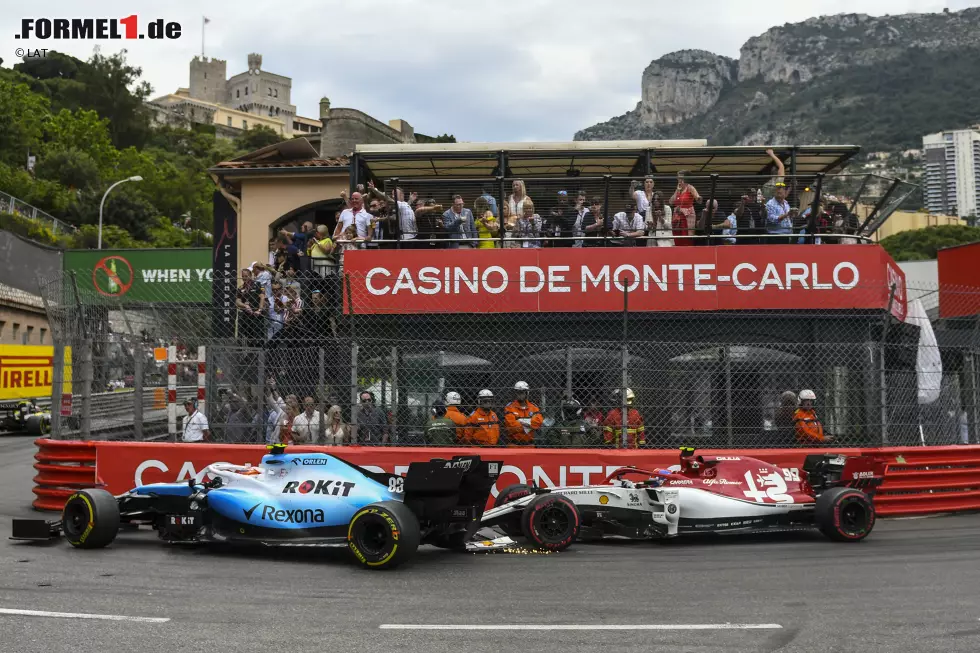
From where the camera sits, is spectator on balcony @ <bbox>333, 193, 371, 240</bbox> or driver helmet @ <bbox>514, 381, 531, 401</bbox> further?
spectator on balcony @ <bbox>333, 193, 371, 240</bbox>

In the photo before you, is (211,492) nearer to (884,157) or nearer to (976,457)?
(976,457)

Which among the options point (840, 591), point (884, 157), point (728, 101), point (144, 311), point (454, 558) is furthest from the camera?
point (728, 101)

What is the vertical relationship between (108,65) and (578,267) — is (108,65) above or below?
above

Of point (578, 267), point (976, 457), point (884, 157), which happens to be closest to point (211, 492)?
point (578, 267)

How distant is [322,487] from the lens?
9.48m

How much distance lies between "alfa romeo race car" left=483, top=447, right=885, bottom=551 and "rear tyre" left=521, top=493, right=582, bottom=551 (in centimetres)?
3

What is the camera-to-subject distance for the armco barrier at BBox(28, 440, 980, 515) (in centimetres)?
1184

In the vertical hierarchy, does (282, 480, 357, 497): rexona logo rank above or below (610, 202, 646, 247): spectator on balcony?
below

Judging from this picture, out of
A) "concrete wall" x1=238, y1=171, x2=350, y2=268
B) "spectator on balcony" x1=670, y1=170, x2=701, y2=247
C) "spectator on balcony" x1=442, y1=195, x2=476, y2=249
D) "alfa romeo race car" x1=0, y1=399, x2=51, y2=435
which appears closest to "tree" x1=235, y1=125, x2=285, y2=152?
"alfa romeo race car" x1=0, y1=399, x2=51, y2=435

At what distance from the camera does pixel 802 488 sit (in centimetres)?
1085

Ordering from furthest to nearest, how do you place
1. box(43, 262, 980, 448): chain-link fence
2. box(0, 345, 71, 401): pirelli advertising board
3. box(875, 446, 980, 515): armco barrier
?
box(0, 345, 71, 401): pirelli advertising board
box(875, 446, 980, 515): armco barrier
box(43, 262, 980, 448): chain-link fence

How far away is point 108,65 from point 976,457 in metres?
101

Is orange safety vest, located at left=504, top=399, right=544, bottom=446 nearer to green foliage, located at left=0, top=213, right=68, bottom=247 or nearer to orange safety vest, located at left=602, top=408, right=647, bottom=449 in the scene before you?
orange safety vest, located at left=602, top=408, right=647, bottom=449

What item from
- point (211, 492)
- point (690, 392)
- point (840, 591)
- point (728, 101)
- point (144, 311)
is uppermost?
point (728, 101)
